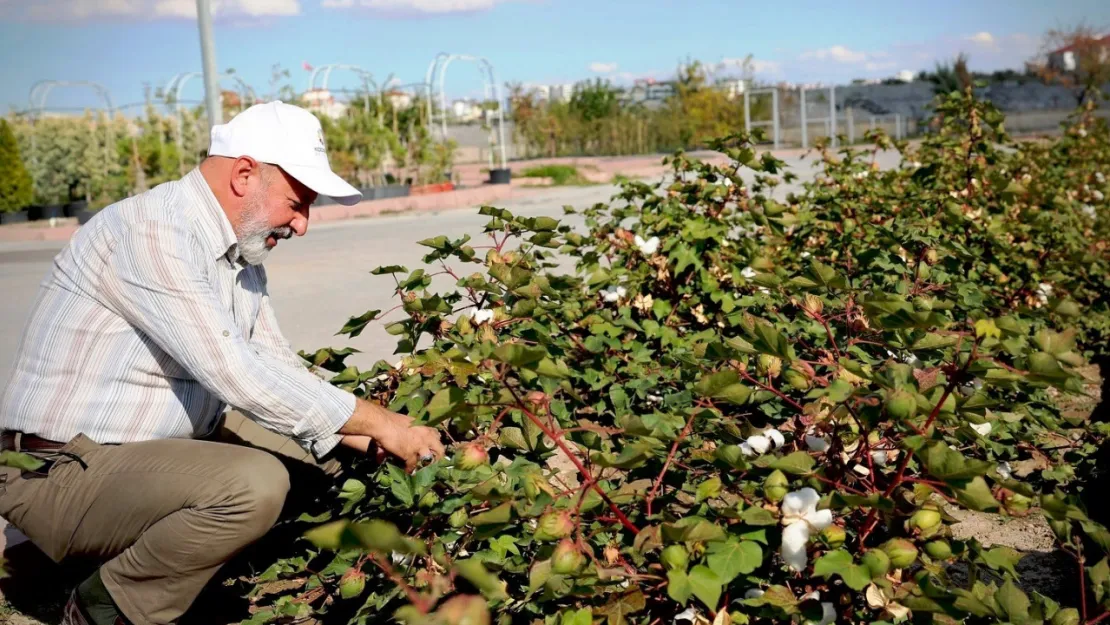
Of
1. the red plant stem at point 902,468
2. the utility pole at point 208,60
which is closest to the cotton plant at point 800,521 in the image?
the red plant stem at point 902,468

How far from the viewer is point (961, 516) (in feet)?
10.2

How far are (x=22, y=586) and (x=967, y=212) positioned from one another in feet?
11.8

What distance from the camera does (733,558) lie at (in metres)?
1.54

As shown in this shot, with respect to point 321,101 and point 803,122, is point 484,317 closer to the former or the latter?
point 321,101

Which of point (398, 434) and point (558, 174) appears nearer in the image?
point (398, 434)

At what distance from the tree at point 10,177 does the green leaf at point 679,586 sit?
16331 millimetres

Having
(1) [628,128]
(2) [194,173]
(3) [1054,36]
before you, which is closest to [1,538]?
(2) [194,173]

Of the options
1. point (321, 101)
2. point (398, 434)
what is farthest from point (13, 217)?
point (398, 434)

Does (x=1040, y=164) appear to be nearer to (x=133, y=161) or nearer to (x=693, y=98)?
(x=133, y=161)

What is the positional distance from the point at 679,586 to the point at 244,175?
1.47 metres

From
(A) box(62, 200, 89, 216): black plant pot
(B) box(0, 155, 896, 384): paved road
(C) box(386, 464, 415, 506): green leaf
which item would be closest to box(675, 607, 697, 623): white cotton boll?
(C) box(386, 464, 415, 506): green leaf

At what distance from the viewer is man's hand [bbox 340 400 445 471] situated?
7.46 ft

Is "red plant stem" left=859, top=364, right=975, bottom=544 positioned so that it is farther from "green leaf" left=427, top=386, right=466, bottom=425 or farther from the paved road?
the paved road

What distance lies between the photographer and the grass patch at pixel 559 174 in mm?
19266
